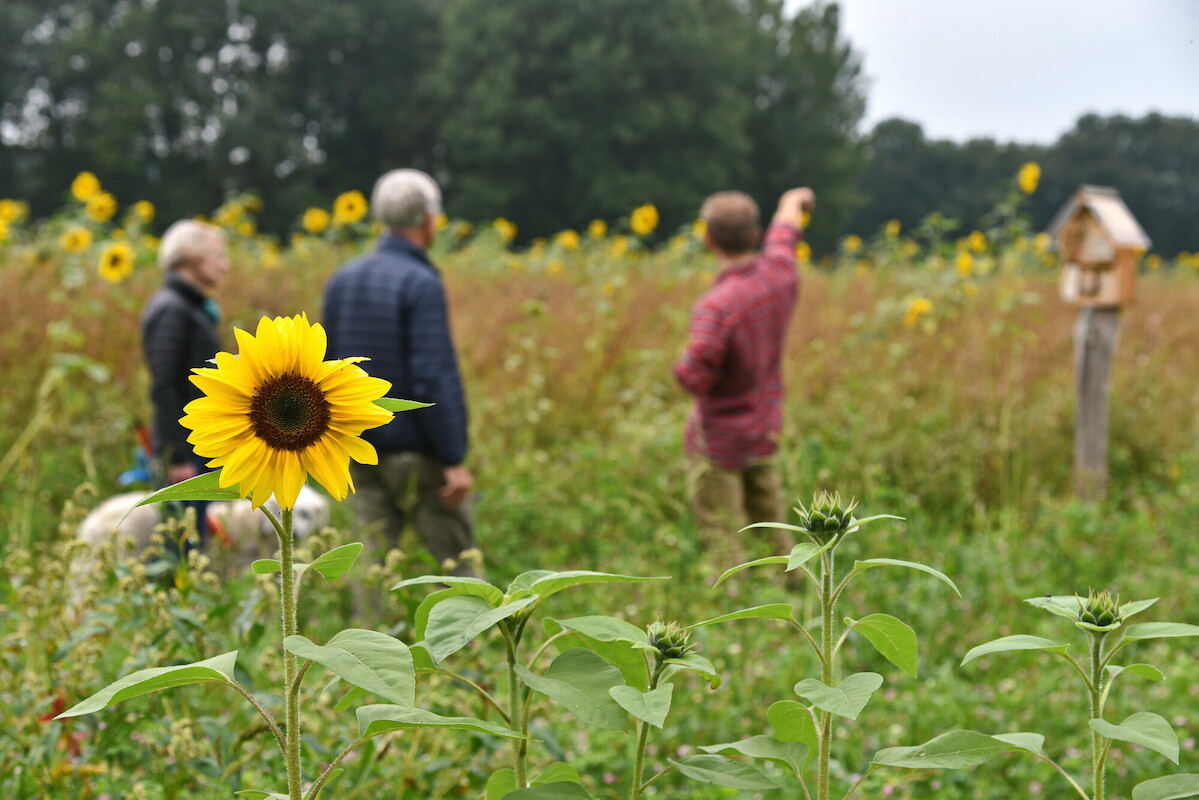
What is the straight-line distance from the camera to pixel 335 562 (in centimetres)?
85

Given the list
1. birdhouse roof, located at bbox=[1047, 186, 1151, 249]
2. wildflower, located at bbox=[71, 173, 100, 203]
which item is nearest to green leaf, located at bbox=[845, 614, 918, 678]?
birdhouse roof, located at bbox=[1047, 186, 1151, 249]

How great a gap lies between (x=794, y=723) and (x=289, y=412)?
0.54 metres

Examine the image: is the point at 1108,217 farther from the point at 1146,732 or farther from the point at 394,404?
the point at 394,404

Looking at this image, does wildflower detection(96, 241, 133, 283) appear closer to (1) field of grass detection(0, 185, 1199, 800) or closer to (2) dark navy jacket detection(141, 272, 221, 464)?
(1) field of grass detection(0, 185, 1199, 800)

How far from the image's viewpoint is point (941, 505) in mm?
4895

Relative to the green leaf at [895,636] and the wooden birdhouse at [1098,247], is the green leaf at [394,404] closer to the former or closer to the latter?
the green leaf at [895,636]

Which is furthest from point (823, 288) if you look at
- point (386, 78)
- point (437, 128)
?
point (386, 78)

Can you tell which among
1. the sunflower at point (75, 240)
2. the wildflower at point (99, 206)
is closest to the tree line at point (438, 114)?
the wildflower at point (99, 206)

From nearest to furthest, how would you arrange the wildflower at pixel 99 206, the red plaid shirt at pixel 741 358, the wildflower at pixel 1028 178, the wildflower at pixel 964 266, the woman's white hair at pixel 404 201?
the woman's white hair at pixel 404 201, the red plaid shirt at pixel 741 358, the wildflower at pixel 964 266, the wildflower at pixel 99 206, the wildflower at pixel 1028 178

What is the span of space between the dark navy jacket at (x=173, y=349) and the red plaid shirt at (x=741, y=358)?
5.70 ft

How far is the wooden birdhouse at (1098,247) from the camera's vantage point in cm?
493

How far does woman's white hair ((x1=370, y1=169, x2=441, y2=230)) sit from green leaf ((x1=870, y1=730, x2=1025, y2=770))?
2.83 m

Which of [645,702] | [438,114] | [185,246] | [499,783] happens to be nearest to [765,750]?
[645,702]

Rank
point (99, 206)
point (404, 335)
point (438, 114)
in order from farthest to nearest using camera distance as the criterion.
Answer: point (438, 114), point (99, 206), point (404, 335)
